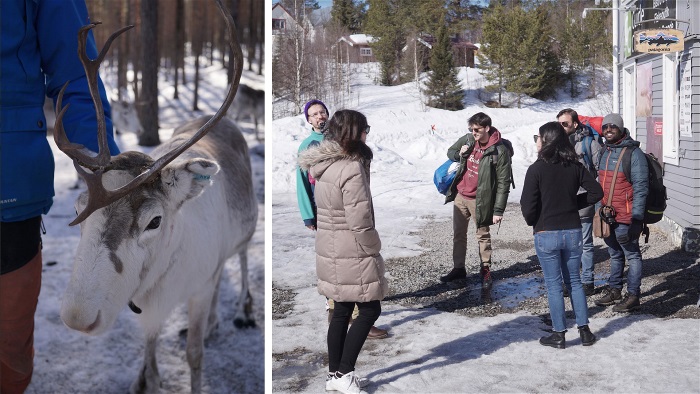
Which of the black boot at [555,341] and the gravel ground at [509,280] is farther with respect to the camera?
the gravel ground at [509,280]

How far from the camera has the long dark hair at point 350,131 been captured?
2527mm

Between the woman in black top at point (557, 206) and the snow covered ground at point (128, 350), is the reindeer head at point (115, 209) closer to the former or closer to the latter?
the snow covered ground at point (128, 350)

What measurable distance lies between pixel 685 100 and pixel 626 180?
63 cm

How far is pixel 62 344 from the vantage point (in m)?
3.54

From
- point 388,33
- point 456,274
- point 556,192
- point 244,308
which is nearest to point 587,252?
point 456,274

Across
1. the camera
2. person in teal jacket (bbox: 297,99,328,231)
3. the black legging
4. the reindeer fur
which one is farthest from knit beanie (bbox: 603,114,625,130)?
the reindeer fur

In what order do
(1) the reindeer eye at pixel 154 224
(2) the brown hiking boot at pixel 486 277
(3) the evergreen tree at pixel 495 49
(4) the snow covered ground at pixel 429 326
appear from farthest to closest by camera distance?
1. (2) the brown hiking boot at pixel 486 277
2. (3) the evergreen tree at pixel 495 49
3. (4) the snow covered ground at pixel 429 326
4. (1) the reindeer eye at pixel 154 224

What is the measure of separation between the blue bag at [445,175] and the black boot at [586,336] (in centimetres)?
112

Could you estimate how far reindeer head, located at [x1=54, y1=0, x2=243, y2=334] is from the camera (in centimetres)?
181

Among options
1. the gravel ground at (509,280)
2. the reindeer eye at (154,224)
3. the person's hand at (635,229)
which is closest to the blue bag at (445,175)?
the gravel ground at (509,280)

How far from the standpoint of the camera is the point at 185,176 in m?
2.22

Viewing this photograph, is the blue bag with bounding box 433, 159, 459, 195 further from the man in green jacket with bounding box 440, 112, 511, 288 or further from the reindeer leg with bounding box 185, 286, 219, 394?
the reindeer leg with bounding box 185, 286, 219, 394

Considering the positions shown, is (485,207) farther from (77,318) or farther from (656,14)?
(77,318)

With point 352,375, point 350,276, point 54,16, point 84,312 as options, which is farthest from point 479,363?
point 54,16
